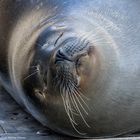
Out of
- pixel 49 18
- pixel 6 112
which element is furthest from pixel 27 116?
pixel 49 18

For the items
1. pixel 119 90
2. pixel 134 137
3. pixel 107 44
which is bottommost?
pixel 134 137

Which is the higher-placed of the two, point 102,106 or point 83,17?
point 83,17

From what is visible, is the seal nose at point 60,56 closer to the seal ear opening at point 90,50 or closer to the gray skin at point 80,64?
the gray skin at point 80,64

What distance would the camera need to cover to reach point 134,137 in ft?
10.8

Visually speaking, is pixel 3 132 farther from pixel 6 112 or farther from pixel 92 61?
pixel 92 61

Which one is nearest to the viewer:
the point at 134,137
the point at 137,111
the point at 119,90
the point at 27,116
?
the point at 119,90

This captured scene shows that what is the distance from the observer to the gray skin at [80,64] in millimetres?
2635

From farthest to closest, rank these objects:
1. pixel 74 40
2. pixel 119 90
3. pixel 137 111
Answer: pixel 137 111
pixel 119 90
pixel 74 40

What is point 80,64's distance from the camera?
2.61m

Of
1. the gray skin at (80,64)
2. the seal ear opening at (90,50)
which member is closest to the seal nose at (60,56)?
the gray skin at (80,64)

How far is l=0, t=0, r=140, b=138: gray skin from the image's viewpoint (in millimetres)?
2635

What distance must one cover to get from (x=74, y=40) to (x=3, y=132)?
1.01 meters

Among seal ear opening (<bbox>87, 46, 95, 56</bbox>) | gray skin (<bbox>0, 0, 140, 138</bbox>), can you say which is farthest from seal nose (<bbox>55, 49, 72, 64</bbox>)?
seal ear opening (<bbox>87, 46, 95, 56</bbox>)

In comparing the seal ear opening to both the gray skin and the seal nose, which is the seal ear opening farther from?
the seal nose
